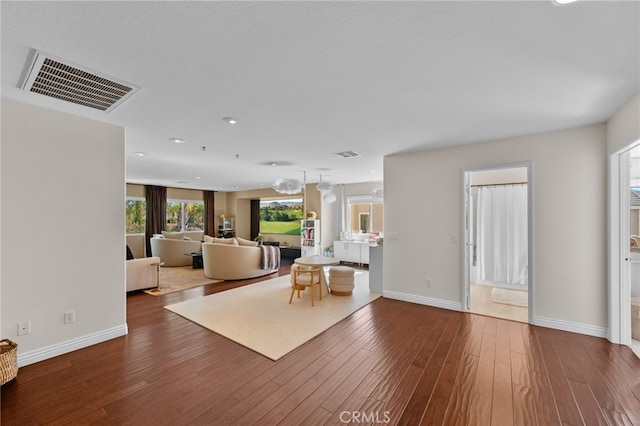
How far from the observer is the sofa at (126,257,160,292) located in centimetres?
488

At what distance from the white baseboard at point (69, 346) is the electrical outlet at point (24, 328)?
0.60 ft

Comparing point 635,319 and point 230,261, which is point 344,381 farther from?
point 230,261

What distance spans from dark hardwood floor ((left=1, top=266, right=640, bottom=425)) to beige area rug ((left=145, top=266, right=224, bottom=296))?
2.04 m

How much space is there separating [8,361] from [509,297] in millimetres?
6333

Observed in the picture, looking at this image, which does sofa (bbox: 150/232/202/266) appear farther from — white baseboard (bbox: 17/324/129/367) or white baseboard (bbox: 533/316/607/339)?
white baseboard (bbox: 533/316/607/339)

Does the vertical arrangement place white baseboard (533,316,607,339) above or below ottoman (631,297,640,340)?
below

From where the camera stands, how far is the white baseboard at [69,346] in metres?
2.53

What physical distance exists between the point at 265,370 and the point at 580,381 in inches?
106

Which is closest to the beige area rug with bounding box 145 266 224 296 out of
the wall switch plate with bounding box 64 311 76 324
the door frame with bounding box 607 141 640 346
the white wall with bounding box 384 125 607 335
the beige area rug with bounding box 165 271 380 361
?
the beige area rug with bounding box 165 271 380 361

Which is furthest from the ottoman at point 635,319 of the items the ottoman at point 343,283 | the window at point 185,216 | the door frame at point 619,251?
the window at point 185,216

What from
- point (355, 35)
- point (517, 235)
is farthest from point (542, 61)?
point (517, 235)

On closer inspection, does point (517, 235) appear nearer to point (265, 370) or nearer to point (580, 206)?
point (580, 206)

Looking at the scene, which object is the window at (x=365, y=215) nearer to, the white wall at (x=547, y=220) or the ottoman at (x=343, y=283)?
the ottoman at (x=343, y=283)

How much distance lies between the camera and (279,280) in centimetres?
609
